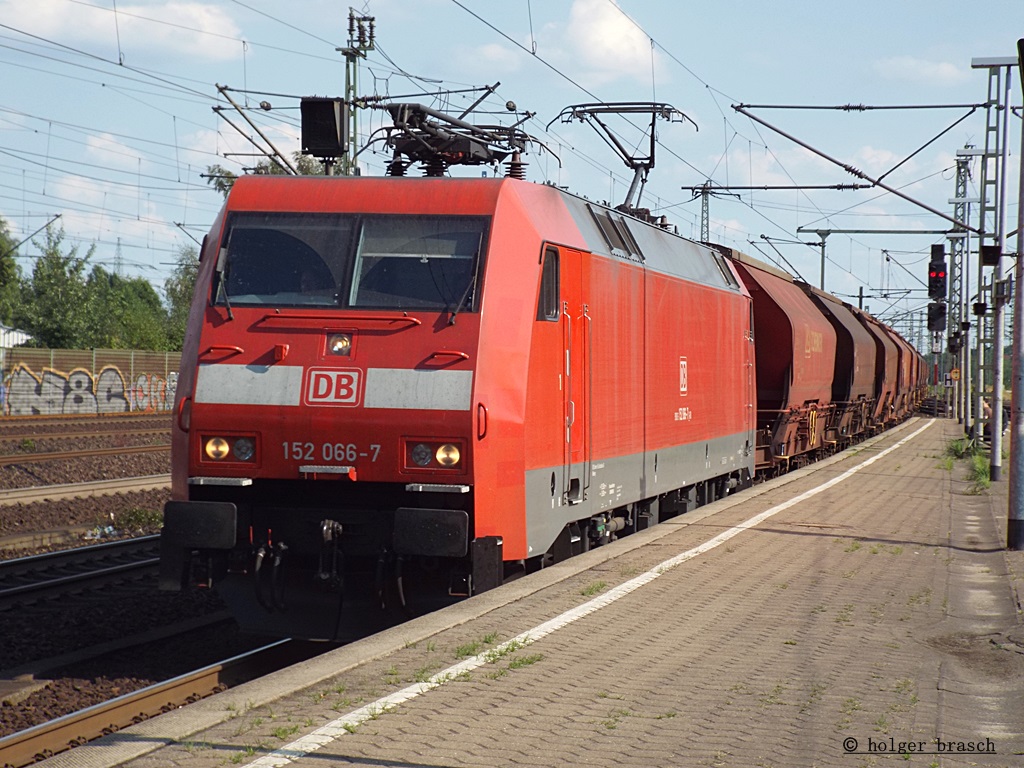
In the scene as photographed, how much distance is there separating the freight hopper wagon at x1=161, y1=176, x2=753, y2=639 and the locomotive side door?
1.8 inches

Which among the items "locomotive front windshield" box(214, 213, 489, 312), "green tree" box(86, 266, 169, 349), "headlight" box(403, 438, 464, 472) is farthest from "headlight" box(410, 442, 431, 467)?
"green tree" box(86, 266, 169, 349)

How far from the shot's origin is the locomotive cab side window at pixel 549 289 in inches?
349

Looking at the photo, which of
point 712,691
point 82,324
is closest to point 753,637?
point 712,691

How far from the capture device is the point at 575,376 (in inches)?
377

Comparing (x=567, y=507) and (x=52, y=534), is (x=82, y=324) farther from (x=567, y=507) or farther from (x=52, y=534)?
(x=567, y=507)

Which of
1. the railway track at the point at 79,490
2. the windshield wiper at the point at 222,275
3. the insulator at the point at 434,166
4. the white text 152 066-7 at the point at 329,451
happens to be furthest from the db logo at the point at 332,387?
the railway track at the point at 79,490

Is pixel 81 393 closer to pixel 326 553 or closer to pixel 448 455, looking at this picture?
pixel 326 553

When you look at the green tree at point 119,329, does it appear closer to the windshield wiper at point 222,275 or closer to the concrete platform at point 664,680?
the windshield wiper at point 222,275

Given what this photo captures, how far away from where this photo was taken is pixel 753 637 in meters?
7.55

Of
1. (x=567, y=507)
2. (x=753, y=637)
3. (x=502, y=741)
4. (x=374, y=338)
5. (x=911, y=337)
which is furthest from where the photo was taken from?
(x=911, y=337)

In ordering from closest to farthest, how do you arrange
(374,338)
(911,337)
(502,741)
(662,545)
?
(502,741), (374,338), (662,545), (911,337)

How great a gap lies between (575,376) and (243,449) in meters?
2.79

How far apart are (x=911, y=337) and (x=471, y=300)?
92.3 meters

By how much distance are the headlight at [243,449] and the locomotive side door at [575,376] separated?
2467 millimetres
